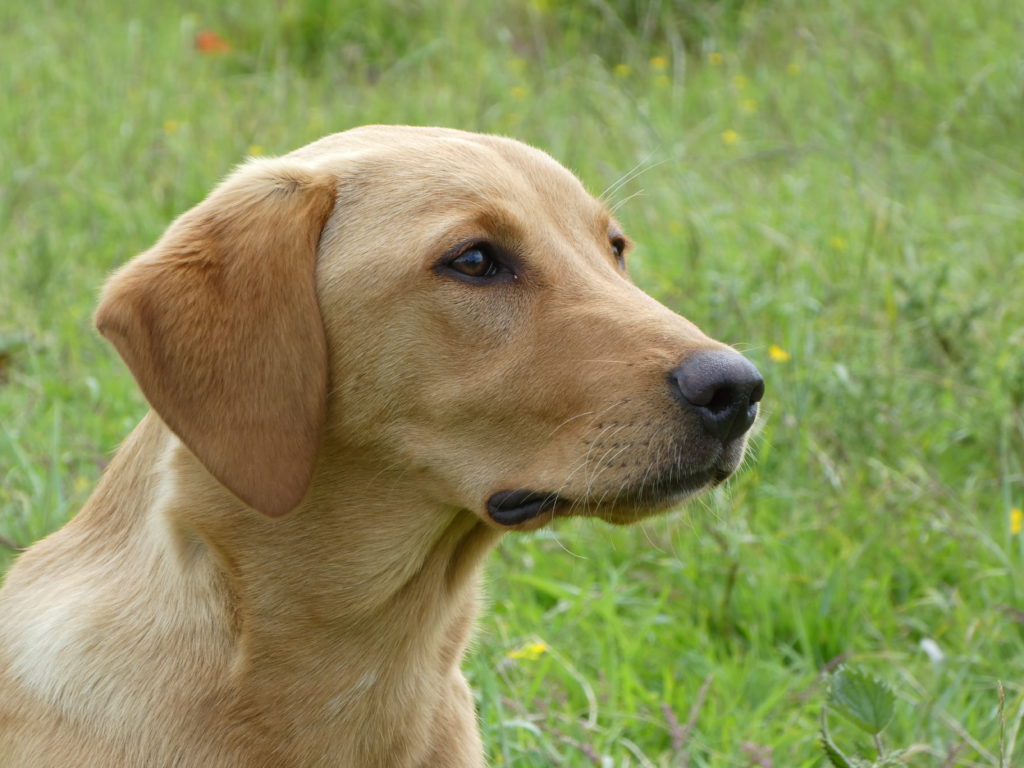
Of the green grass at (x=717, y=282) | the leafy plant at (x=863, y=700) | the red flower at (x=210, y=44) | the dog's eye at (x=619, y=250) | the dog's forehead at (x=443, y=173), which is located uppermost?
the dog's forehead at (x=443, y=173)

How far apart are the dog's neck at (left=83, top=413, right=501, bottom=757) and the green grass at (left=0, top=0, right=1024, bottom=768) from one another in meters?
0.62

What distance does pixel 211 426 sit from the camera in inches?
98.7

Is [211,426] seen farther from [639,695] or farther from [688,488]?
[639,695]

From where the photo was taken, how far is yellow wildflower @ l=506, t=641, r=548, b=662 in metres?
3.40

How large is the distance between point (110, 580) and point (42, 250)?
2763 millimetres

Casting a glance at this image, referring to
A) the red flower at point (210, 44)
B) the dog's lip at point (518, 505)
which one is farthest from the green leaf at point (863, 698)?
the red flower at point (210, 44)

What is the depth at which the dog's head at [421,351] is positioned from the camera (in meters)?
2.51

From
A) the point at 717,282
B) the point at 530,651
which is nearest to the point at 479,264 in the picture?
the point at 530,651

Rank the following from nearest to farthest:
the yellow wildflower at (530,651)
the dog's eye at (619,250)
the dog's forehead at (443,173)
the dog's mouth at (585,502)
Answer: the dog's mouth at (585,502)
the dog's forehead at (443,173)
the dog's eye at (619,250)
the yellow wildflower at (530,651)

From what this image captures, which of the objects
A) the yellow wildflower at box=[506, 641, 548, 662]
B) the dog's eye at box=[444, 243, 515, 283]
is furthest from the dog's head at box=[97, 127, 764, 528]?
the yellow wildflower at box=[506, 641, 548, 662]

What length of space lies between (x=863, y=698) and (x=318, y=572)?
3.59ft

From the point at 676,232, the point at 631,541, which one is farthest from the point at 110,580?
the point at 676,232

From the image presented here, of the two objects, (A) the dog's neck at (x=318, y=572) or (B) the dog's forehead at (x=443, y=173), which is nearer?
(A) the dog's neck at (x=318, y=572)

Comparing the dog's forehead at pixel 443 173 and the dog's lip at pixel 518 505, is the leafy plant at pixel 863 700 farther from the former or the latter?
the dog's forehead at pixel 443 173
